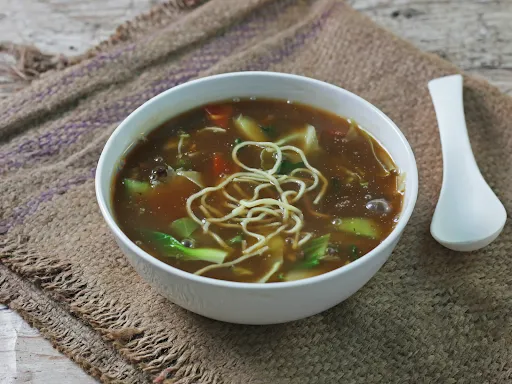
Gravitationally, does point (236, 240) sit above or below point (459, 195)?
above

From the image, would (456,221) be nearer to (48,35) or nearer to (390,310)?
(390,310)

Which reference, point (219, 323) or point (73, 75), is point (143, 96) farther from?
point (219, 323)

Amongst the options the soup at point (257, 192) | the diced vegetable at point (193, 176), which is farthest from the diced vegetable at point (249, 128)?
the diced vegetable at point (193, 176)

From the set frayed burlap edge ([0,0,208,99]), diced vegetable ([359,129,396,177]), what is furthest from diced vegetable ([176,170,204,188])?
frayed burlap edge ([0,0,208,99])

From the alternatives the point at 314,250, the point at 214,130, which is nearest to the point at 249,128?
the point at 214,130

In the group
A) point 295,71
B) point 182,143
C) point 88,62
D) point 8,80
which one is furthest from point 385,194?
point 8,80

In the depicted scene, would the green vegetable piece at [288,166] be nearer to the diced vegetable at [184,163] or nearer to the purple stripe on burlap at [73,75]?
the diced vegetable at [184,163]
